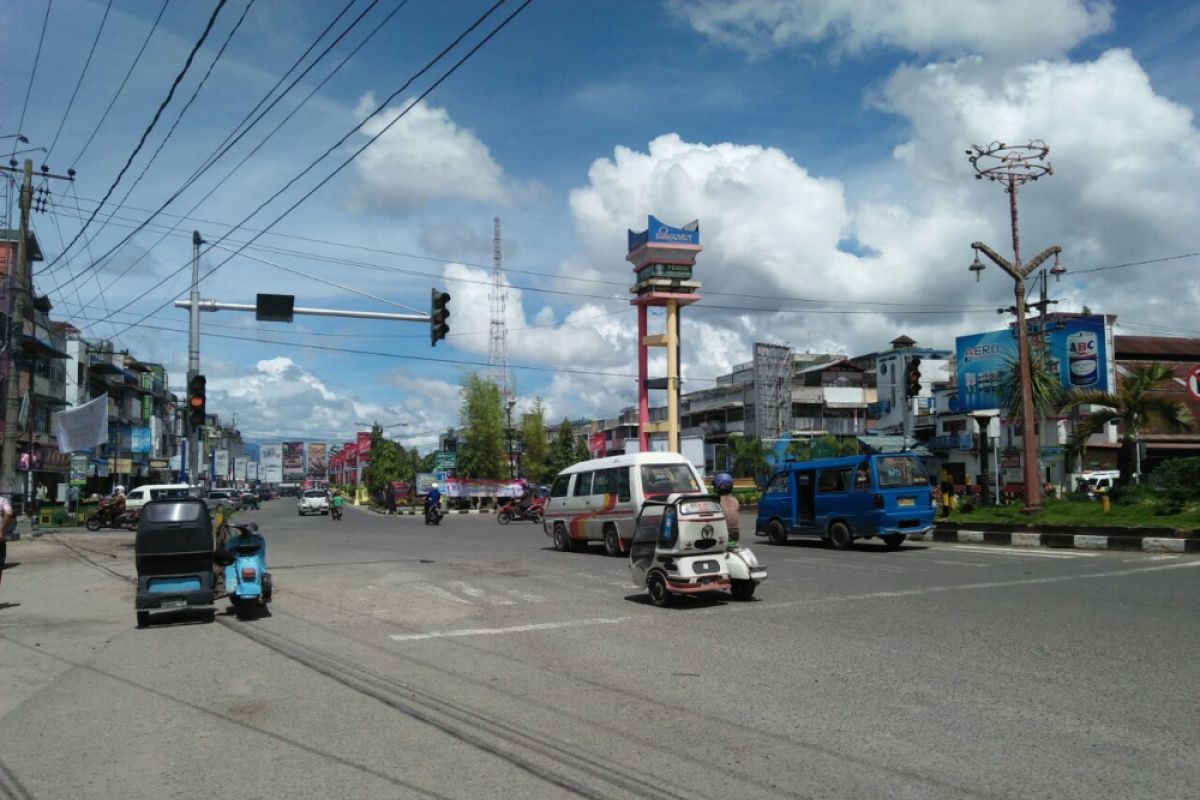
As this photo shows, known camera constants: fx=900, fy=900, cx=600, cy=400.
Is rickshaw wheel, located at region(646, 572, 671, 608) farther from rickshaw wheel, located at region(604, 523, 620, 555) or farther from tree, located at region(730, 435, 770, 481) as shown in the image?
tree, located at region(730, 435, 770, 481)

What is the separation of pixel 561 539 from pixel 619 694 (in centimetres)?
1443

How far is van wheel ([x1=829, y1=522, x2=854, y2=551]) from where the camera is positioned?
20.1m

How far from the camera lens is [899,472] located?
19.5 meters

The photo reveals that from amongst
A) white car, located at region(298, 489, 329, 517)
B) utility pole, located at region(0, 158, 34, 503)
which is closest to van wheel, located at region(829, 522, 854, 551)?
utility pole, located at region(0, 158, 34, 503)

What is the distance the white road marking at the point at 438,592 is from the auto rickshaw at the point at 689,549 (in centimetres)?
282

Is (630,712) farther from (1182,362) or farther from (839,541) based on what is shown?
(1182,362)

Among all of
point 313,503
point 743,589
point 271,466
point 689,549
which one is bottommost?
point 313,503

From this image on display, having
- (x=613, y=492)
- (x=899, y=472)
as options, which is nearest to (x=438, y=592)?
(x=613, y=492)

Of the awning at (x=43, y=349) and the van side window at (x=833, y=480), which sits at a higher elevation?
the awning at (x=43, y=349)

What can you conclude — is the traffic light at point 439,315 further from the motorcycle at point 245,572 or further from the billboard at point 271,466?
the billboard at point 271,466

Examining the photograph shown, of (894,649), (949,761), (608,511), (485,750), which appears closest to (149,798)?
(485,750)

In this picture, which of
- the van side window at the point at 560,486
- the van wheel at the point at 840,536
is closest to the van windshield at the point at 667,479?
the van side window at the point at 560,486

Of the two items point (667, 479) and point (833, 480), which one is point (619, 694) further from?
point (833, 480)

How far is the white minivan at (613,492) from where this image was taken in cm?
1864
